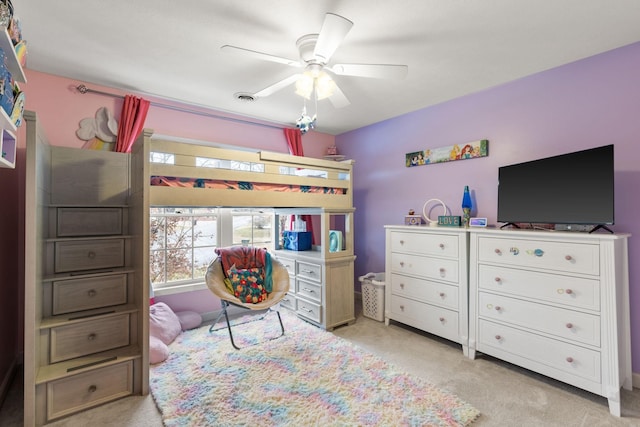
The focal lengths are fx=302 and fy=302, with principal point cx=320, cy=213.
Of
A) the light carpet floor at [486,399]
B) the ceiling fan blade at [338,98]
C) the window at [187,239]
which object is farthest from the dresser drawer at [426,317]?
the ceiling fan blade at [338,98]

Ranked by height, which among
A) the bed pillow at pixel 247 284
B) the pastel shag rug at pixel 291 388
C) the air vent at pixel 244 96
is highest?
the air vent at pixel 244 96

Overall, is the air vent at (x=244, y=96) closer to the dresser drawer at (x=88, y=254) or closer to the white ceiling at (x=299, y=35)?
the white ceiling at (x=299, y=35)

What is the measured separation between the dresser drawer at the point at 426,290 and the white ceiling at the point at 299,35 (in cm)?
190

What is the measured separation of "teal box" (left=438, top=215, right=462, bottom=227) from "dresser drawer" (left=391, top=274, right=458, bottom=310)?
0.58m

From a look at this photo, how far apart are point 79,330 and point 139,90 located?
2202mm

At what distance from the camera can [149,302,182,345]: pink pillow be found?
9.11 feet

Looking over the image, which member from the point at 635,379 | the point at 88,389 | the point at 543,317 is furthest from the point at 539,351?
the point at 88,389

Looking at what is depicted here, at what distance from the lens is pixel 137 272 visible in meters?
2.23

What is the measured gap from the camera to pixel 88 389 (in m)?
1.93

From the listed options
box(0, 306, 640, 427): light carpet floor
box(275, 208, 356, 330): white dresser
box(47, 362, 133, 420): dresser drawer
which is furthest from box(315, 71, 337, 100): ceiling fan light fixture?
box(47, 362, 133, 420): dresser drawer

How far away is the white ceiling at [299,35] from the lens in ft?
5.81

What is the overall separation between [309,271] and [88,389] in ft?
6.88

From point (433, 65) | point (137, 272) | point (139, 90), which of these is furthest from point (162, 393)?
point (433, 65)

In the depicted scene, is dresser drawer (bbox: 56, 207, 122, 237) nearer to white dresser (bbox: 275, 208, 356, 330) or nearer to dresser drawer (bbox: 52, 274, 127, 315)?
dresser drawer (bbox: 52, 274, 127, 315)
